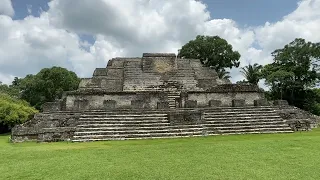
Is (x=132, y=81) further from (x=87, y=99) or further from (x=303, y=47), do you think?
(x=303, y=47)

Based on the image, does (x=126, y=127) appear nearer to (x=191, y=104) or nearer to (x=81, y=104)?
(x=81, y=104)

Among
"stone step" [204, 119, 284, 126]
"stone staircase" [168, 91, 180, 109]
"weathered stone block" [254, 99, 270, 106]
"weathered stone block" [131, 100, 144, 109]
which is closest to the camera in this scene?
"stone step" [204, 119, 284, 126]

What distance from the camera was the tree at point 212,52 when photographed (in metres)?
33.3

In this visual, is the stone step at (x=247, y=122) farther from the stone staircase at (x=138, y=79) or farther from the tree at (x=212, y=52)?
the tree at (x=212, y=52)

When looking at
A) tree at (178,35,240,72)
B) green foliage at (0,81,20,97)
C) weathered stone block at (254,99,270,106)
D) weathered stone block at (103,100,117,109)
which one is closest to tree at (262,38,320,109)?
tree at (178,35,240,72)

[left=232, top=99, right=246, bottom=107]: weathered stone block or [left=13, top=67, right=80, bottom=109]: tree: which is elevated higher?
[left=13, top=67, right=80, bottom=109]: tree

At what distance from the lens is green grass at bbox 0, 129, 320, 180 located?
5352 mm

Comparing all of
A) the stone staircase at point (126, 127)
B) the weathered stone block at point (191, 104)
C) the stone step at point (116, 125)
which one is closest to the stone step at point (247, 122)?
the stone staircase at point (126, 127)

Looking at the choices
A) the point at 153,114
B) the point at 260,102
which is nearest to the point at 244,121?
the point at 260,102

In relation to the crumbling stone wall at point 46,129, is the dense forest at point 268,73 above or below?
above

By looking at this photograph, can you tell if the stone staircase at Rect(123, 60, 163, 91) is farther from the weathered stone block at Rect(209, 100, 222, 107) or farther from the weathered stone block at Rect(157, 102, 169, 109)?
the weathered stone block at Rect(157, 102, 169, 109)

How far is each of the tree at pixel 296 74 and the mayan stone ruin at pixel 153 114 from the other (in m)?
16.4

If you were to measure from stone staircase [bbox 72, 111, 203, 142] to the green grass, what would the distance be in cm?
354

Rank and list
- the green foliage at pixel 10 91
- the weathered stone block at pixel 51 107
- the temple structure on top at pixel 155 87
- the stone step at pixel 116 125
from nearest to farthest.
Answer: the stone step at pixel 116 125
the weathered stone block at pixel 51 107
the temple structure on top at pixel 155 87
the green foliage at pixel 10 91
